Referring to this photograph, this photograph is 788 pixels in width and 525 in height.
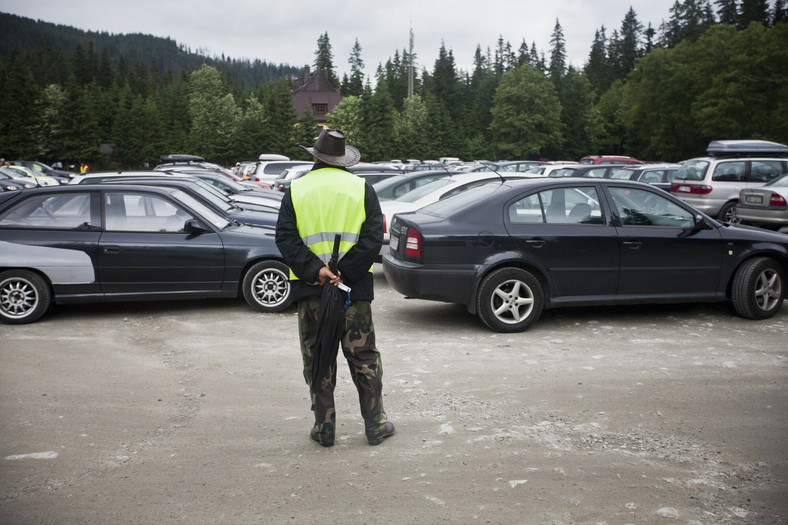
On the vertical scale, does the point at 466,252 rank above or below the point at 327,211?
below

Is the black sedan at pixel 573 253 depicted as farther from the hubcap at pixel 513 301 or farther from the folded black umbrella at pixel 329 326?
the folded black umbrella at pixel 329 326

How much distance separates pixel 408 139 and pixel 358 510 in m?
72.7

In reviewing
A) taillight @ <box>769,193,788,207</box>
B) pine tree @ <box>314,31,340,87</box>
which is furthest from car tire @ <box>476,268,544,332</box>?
pine tree @ <box>314,31,340,87</box>

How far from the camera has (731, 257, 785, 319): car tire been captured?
7.72 m

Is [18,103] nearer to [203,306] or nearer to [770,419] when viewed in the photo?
[203,306]

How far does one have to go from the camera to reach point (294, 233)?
13.7 feet

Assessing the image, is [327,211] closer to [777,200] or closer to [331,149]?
[331,149]

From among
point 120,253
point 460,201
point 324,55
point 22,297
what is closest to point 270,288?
point 120,253

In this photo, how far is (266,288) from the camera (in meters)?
8.35

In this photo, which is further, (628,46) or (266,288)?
(628,46)

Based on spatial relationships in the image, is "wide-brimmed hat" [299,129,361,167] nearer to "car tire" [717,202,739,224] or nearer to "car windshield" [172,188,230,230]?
"car windshield" [172,188,230,230]

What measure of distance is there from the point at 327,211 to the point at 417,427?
5.20ft

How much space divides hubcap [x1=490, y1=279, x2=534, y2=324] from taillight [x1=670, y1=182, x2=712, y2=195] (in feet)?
40.3

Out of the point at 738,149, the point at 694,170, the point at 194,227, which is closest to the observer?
the point at 194,227
